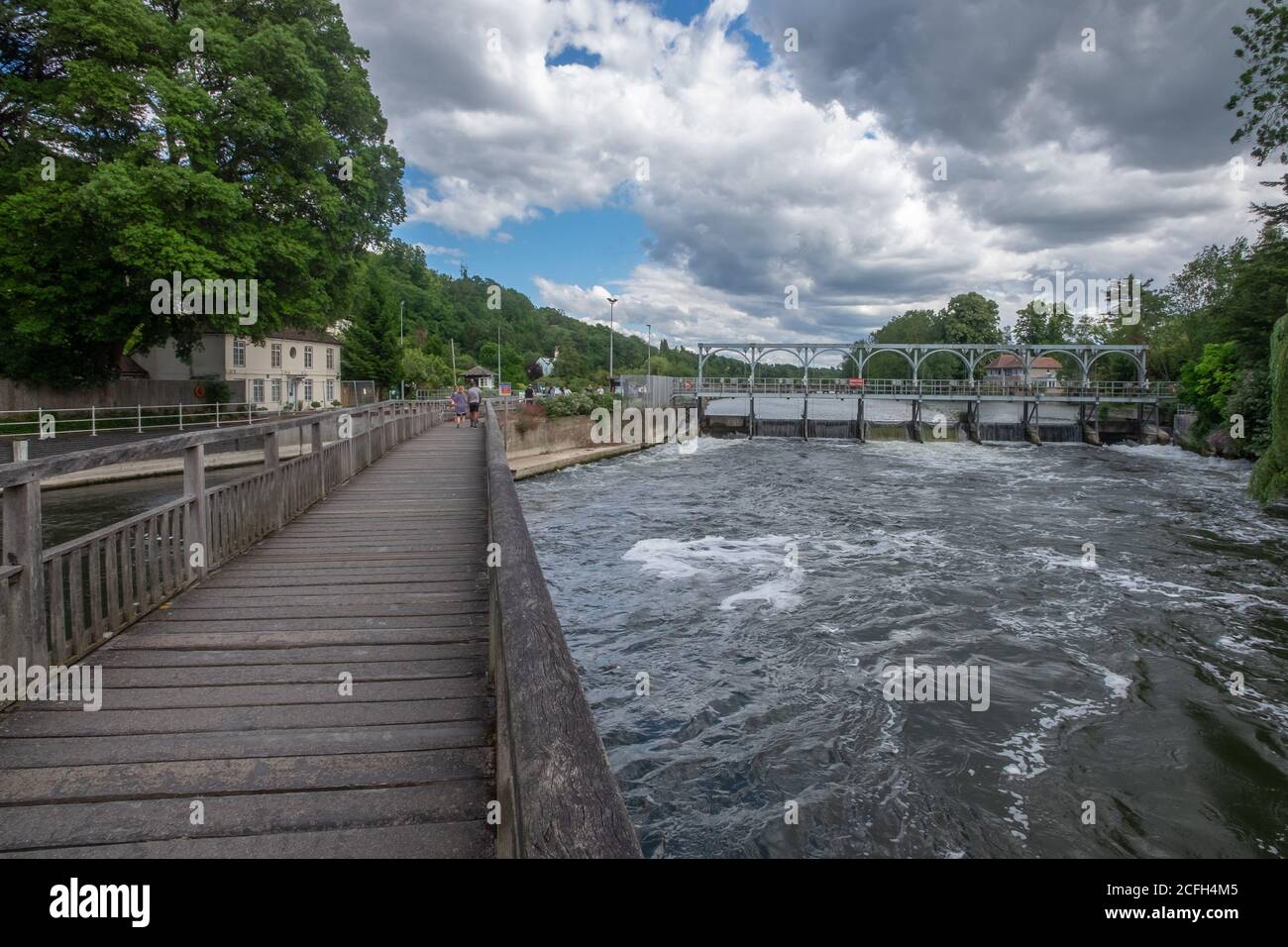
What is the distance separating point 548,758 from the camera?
1783mm

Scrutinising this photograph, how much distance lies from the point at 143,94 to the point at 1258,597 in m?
32.3

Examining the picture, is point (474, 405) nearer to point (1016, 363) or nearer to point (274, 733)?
point (274, 733)

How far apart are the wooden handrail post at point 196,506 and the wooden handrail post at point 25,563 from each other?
79.6 inches

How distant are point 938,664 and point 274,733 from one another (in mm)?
9267

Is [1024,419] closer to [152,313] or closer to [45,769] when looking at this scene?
[152,313]

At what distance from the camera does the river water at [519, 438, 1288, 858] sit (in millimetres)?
7027

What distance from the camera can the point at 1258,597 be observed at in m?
13.6

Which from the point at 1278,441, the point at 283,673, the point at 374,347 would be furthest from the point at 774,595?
the point at 374,347

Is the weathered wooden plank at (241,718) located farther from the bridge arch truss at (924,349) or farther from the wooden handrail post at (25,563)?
the bridge arch truss at (924,349)

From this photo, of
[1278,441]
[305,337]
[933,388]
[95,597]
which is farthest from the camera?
[933,388]

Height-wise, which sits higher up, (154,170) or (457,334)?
(457,334)

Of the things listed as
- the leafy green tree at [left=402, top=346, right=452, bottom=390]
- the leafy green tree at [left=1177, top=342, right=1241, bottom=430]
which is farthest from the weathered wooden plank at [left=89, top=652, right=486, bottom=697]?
the leafy green tree at [left=402, top=346, right=452, bottom=390]

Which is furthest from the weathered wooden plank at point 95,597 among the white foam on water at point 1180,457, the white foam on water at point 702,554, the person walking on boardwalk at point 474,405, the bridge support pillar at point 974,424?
the bridge support pillar at point 974,424
